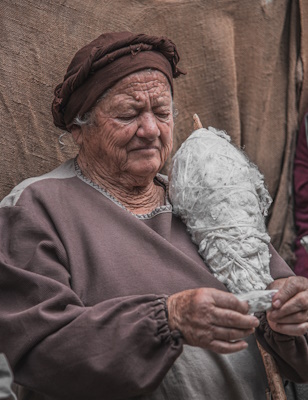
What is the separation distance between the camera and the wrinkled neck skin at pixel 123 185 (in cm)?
298

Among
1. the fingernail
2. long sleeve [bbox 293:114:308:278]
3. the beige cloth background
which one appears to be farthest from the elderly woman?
long sleeve [bbox 293:114:308:278]

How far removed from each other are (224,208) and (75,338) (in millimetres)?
768

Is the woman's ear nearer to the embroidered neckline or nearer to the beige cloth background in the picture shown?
the embroidered neckline

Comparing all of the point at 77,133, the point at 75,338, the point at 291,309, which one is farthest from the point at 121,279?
the point at 77,133

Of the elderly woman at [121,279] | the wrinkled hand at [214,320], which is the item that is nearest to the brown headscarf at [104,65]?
the elderly woman at [121,279]

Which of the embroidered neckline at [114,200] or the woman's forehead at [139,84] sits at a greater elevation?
the woman's forehead at [139,84]

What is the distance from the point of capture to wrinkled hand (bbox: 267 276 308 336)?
248 centimetres

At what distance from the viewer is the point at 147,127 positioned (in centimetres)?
287

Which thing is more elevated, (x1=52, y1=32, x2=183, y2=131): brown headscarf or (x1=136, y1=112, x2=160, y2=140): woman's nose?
(x1=52, y1=32, x2=183, y2=131): brown headscarf

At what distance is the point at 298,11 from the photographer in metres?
4.06

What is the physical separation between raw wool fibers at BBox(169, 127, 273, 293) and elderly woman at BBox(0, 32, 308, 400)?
63mm

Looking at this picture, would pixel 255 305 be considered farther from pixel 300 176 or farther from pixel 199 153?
pixel 300 176

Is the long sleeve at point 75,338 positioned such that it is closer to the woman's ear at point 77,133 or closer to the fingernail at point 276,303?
the fingernail at point 276,303

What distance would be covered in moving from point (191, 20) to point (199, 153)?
3.64 ft
